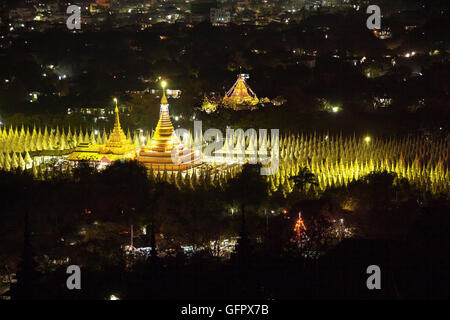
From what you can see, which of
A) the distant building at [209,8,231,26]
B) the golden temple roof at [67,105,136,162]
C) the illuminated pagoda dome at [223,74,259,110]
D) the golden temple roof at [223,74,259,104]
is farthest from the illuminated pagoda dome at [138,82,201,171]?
the distant building at [209,8,231,26]

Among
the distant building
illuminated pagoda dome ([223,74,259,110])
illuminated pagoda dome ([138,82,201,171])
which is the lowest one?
illuminated pagoda dome ([138,82,201,171])

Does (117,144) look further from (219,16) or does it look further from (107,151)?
(219,16)

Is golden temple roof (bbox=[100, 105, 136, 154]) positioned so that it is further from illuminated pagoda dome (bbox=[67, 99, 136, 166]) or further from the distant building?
the distant building

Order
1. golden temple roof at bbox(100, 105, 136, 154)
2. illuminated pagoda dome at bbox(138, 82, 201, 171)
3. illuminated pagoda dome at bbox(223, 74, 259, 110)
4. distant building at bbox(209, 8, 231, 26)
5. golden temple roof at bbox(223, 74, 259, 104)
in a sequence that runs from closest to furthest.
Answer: illuminated pagoda dome at bbox(138, 82, 201, 171)
golden temple roof at bbox(100, 105, 136, 154)
illuminated pagoda dome at bbox(223, 74, 259, 110)
golden temple roof at bbox(223, 74, 259, 104)
distant building at bbox(209, 8, 231, 26)

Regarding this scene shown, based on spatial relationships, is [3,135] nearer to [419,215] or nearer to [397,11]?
[419,215]

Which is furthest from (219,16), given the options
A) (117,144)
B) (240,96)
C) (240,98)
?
(117,144)
